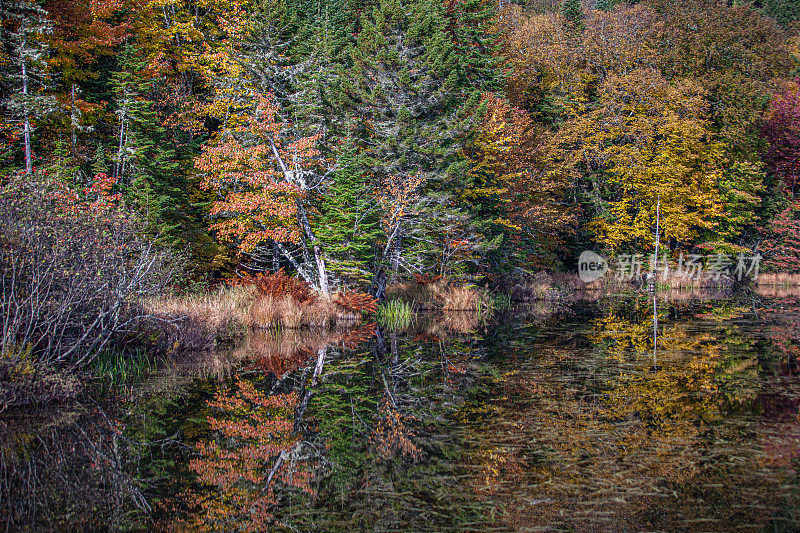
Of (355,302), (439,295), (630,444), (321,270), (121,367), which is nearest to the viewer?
(630,444)

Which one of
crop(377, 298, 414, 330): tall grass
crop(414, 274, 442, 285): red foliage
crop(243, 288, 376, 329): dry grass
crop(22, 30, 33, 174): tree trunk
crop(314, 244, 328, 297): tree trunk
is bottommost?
crop(377, 298, 414, 330): tall grass

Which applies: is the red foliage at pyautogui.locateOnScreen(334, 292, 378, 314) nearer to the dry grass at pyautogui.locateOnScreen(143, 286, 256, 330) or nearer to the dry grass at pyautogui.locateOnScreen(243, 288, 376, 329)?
the dry grass at pyautogui.locateOnScreen(243, 288, 376, 329)

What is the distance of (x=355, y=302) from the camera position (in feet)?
60.5

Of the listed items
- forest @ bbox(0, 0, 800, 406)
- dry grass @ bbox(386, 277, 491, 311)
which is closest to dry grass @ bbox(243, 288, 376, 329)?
forest @ bbox(0, 0, 800, 406)

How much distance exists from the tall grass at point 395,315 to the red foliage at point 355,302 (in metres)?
0.67

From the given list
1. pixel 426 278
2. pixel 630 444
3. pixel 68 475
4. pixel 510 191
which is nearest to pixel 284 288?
pixel 426 278

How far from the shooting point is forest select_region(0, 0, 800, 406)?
10891 mm

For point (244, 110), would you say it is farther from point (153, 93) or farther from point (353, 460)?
point (353, 460)

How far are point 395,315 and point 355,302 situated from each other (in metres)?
1.70

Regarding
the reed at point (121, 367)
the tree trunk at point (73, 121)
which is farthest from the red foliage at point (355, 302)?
the tree trunk at point (73, 121)

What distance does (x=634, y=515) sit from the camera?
4535 millimetres

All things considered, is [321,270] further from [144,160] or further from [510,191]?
[510,191]

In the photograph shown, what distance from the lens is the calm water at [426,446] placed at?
4676 mm

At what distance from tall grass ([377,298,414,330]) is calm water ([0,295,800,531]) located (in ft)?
22.0
